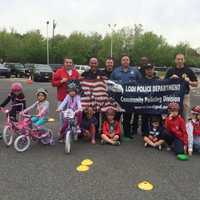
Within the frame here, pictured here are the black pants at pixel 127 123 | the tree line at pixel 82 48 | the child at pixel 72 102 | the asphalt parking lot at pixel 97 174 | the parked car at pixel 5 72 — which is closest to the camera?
the asphalt parking lot at pixel 97 174

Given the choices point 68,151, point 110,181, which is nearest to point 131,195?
point 110,181

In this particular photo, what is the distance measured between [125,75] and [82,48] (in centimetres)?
6736

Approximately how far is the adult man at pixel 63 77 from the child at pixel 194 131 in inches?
105

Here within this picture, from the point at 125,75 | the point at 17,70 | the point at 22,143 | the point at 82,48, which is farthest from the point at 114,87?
the point at 82,48

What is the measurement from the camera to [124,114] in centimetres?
888

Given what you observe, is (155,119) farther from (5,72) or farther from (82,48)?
(82,48)

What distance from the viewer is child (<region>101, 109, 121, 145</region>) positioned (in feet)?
26.9

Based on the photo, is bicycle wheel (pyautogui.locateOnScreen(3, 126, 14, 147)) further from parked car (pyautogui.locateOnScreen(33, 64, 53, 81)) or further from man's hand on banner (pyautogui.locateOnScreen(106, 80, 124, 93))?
parked car (pyautogui.locateOnScreen(33, 64, 53, 81))

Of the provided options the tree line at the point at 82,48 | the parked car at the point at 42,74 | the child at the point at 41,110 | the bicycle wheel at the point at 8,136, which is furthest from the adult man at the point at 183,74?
the tree line at the point at 82,48

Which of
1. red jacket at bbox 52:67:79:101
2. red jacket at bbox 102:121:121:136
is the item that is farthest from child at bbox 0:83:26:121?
red jacket at bbox 102:121:121:136

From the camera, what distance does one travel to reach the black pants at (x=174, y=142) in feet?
→ 24.3

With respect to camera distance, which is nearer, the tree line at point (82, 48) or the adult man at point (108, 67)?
the adult man at point (108, 67)

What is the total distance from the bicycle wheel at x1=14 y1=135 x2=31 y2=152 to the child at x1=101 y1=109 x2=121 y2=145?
5.28 feet

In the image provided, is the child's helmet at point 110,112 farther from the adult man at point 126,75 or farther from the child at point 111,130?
the adult man at point 126,75
